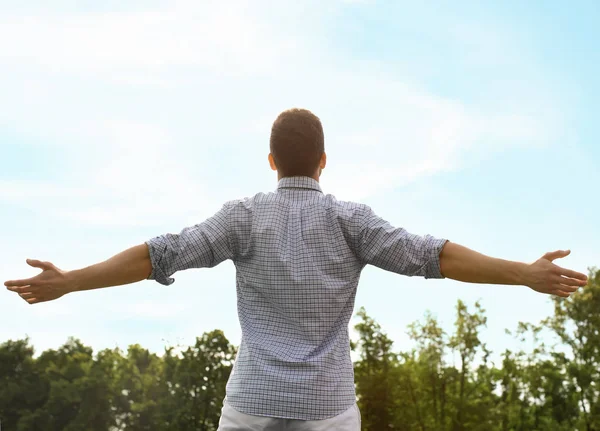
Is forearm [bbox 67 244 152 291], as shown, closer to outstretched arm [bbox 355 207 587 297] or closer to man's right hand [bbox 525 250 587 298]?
outstretched arm [bbox 355 207 587 297]

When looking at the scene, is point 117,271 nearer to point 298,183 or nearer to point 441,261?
point 298,183

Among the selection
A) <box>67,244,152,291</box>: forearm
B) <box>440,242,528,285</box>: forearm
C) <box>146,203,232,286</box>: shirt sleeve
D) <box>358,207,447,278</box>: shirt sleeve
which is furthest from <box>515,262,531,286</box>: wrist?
<box>67,244,152,291</box>: forearm

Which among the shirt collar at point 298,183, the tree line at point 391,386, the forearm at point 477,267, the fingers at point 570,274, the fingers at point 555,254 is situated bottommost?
the fingers at point 570,274

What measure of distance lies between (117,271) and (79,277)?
0.79 ft

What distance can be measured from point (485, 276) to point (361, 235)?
84 centimetres

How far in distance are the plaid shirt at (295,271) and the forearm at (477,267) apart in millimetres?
73

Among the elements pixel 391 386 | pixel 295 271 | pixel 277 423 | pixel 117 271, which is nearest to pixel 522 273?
pixel 295 271

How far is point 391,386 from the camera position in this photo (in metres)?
31.9

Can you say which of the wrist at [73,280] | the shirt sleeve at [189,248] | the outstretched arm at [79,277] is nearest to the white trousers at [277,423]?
the shirt sleeve at [189,248]

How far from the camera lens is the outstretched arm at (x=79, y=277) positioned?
4.62m

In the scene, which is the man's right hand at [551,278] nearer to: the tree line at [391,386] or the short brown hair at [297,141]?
the short brown hair at [297,141]

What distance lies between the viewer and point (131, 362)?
47.8 metres

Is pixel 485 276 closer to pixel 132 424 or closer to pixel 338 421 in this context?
pixel 338 421

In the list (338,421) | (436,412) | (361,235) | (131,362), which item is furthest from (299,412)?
(131,362)
